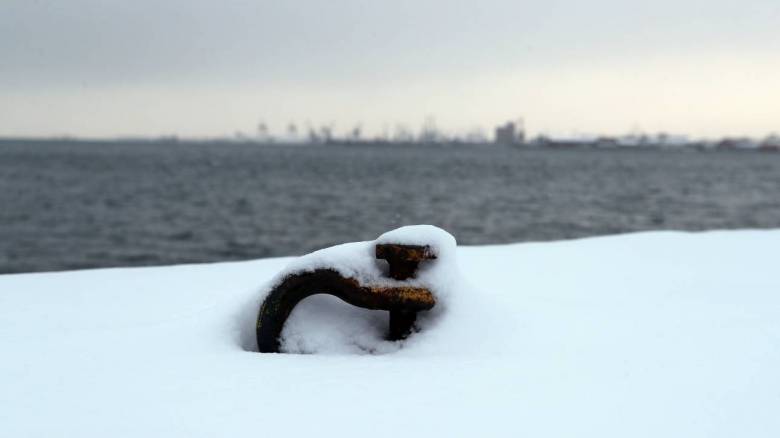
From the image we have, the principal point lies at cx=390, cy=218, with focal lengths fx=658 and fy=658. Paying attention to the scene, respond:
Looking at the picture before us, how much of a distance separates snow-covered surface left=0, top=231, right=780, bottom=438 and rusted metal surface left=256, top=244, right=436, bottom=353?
13cm

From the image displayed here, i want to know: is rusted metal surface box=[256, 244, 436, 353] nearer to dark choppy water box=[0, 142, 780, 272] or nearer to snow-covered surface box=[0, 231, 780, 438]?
snow-covered surface box=[0, 231, 780, 438]

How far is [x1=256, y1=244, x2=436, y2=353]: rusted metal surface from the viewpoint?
293 centimetres

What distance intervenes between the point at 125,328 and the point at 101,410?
3.49ft

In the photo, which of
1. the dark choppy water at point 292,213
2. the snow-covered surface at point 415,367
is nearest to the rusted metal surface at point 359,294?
the snow-covered surface at point 415,367

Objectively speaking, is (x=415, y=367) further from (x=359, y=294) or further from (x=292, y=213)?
(x=292, y=213)

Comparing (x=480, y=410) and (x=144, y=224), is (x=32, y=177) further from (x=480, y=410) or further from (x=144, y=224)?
(x=480, y=410)

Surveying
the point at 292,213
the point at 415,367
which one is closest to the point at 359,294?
the point at 415,367

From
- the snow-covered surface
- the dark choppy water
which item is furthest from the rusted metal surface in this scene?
the dark choppy water

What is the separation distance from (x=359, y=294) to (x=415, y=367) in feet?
1.49

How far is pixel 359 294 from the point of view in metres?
2.94

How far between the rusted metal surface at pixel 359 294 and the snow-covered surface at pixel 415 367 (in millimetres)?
128

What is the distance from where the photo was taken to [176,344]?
2.98 m

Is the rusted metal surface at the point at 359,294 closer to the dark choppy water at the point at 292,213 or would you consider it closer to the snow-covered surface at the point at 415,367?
the snow-covered surface at the point at 415,367

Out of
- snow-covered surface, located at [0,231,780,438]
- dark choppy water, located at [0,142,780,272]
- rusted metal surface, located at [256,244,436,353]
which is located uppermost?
rusted metal surface, located at [256,244,436,353]
